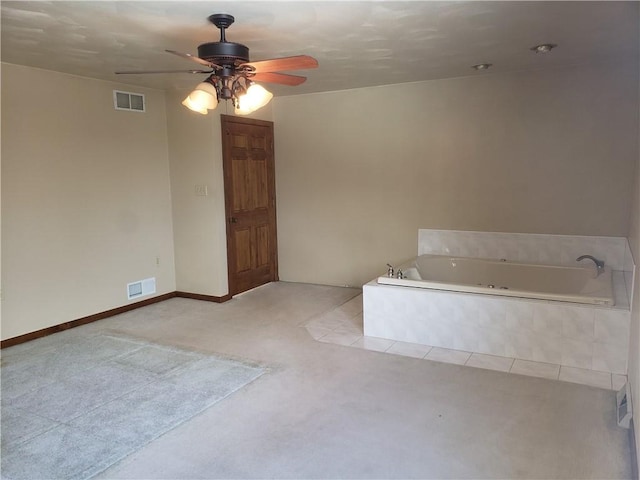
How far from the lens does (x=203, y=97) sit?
269cm

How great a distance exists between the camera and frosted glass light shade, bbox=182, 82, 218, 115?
8.79 ft

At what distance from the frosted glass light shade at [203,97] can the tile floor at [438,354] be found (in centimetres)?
210

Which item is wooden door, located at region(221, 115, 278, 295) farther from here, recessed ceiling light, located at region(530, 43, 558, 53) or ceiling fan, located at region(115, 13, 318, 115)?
recessed ceiling light, located at region(530, 43, 558, 53)

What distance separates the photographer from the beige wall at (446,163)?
409 cm

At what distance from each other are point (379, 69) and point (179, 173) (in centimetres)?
245

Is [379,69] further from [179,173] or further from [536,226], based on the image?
[179,173]

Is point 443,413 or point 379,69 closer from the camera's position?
point 443,413

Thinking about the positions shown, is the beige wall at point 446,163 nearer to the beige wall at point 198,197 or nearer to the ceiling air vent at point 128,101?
the beige wall at point 198,197

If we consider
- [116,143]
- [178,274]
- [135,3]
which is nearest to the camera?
[135,3]

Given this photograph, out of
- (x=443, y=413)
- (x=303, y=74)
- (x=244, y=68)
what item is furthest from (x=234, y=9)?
(x=443, y=413)

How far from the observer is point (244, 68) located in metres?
2.71

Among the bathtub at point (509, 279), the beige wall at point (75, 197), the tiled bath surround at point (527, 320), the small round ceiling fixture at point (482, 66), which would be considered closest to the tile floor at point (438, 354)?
the tiled bath surround at point (527, 320)

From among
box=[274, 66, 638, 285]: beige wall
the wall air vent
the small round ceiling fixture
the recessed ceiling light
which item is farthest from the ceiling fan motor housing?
the wall air vent

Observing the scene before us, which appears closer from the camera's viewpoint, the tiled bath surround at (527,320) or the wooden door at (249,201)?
the tiled bath surround at (527,320)
